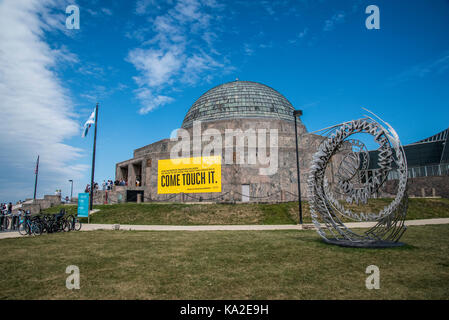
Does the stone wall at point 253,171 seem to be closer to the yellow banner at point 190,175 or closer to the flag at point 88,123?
the yellow banner at point 190,175

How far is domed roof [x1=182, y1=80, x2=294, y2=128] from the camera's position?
2397cm

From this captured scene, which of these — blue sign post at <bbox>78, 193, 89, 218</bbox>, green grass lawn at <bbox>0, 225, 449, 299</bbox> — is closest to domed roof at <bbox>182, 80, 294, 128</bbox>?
blue sign post at <bbox>78, 193, 89, 218</bbox>

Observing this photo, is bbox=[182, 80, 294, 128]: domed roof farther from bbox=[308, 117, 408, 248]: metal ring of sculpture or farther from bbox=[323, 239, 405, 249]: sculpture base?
bbox=[323, 239, 405, 249]: sculpture base

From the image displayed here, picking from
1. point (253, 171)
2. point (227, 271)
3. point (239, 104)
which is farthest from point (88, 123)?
point (227, 271)

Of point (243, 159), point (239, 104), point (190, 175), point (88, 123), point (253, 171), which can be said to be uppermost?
point (239, 104)

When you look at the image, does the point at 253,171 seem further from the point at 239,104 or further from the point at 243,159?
the point at 239,104

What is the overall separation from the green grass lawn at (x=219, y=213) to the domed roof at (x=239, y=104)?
36.6ft

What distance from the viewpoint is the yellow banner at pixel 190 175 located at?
56.3ft

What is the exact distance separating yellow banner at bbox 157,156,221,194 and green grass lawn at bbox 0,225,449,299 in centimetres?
1048

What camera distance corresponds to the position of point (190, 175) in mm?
17578

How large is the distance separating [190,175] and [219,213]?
4670 mm

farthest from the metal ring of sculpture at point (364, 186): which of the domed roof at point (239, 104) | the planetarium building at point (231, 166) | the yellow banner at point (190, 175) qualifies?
the domed roof at point (239, 104)

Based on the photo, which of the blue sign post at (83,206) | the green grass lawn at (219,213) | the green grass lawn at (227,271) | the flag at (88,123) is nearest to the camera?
the green grass lawn at (227,271)
